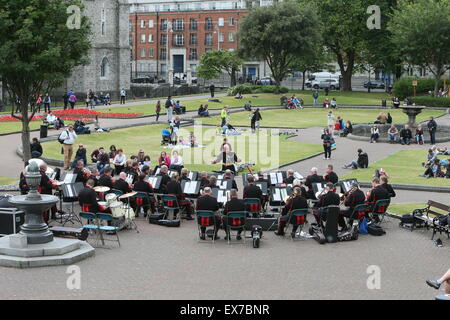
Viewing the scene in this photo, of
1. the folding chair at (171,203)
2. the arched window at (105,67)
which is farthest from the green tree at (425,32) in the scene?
the folding chair at (171,203)

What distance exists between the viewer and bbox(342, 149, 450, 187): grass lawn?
2825 centimetres

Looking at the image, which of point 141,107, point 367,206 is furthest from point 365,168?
point 141,107

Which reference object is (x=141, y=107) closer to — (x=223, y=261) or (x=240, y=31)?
A: (x=240, y=31)

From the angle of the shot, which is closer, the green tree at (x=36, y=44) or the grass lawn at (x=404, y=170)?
the green tree at (x=36, y=44)

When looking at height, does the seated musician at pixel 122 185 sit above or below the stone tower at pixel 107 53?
below

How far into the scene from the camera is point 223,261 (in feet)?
54.9

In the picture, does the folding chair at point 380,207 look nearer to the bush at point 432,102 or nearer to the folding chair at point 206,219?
the folding chair at point 206,219

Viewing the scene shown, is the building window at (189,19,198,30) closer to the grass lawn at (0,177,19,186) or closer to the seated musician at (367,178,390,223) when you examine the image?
the grass lawn at (0,177,19,186)

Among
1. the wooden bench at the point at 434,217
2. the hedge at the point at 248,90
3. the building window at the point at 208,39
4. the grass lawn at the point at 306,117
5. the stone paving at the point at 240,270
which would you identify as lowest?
the stone paving at the point at 240,270

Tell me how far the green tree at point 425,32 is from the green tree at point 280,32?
26.8 ft

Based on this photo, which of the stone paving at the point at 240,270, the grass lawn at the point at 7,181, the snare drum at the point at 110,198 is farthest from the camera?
the grass lawn at the point at 7,181

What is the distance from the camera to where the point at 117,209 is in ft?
63.4

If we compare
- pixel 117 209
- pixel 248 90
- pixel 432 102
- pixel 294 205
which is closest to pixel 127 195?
pixel 117 209

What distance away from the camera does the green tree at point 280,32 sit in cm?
6788
